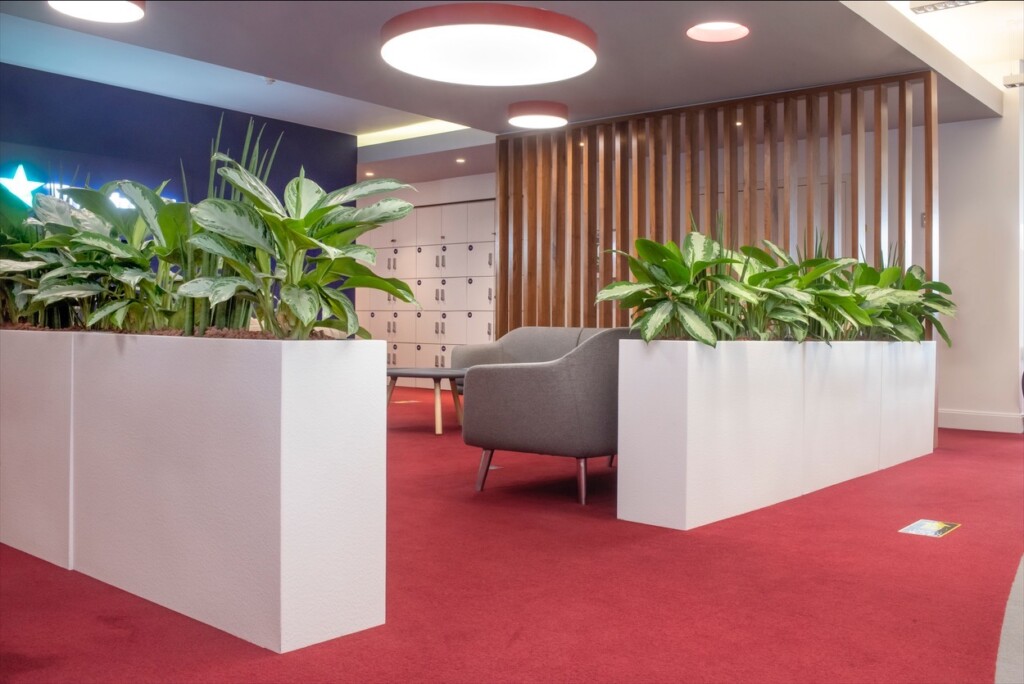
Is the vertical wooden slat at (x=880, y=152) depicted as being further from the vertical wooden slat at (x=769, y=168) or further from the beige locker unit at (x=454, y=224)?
the beige locker unit at (x=454, y=224)

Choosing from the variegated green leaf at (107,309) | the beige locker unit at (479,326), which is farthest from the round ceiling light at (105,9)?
the beige locker unit at (479,326)

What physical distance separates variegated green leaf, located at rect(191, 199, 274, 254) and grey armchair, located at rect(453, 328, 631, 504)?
6.05 feet

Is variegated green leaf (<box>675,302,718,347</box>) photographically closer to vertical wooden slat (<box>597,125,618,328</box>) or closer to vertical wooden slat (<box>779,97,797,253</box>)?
vertical wooden slat (<box>779,97,797,253</box>)

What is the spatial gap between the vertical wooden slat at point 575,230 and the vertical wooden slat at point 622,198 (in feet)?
1.20

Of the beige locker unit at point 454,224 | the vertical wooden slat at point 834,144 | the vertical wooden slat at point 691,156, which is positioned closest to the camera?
the vertical wooden slat at point 834,144

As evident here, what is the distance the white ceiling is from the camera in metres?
4.80

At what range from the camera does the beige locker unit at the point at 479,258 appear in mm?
10445

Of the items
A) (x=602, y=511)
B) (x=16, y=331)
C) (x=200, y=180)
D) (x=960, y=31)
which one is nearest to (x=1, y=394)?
(x=16, y=331)

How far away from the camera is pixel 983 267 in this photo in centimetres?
715

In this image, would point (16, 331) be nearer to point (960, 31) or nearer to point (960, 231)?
point (960, 31)

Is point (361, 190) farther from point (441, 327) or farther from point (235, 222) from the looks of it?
point (441, 327)

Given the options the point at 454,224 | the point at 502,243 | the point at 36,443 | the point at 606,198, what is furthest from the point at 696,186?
the point at 36,443

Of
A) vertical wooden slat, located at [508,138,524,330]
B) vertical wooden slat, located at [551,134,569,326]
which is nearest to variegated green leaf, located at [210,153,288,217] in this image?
vertical wooden slat, located at [551,134,569,326]

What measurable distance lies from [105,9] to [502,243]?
13.3 ft
